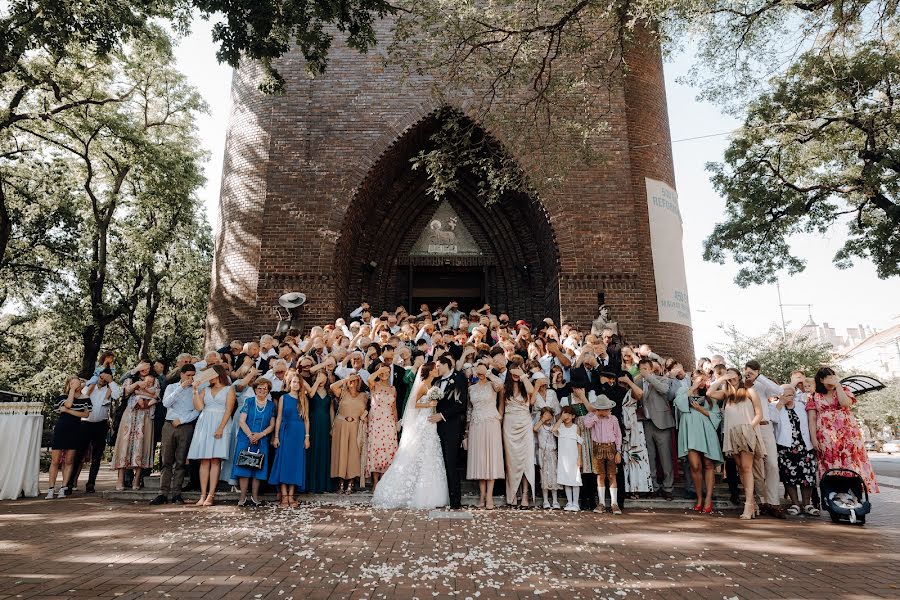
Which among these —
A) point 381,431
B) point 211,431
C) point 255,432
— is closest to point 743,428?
point 381,431

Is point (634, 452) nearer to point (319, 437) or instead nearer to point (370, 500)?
point (370, 500)

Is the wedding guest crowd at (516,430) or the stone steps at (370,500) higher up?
the wedding guest crowd at (516,430)

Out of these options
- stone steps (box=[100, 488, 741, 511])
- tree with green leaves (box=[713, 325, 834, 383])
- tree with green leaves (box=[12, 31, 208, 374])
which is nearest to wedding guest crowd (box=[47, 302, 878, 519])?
stone steps (box=[100, 488, 741, 511])

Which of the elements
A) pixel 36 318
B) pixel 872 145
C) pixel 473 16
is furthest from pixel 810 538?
pixel 36 318

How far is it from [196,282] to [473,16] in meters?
22.7

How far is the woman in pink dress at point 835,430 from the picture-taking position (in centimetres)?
704

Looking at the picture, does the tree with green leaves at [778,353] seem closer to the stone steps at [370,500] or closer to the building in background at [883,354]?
the stone steps at [370,500]

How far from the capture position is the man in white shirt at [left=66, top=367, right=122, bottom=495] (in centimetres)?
859

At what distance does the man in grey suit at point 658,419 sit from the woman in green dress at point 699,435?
259mm

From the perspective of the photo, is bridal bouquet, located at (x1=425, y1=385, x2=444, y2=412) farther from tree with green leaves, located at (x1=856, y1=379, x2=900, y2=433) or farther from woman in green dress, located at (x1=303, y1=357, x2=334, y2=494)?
tree with green leaves, located at (x1=856, y1=379, x2=900, y2=433)

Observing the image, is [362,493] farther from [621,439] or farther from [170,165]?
[170,165]

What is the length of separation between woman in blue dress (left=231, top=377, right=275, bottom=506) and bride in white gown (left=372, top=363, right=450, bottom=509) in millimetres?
1618

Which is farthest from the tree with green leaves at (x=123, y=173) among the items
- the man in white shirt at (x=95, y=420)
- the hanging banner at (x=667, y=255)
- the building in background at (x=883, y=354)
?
the building in background at (x=883, y=354)

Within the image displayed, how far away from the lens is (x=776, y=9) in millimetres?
7426
